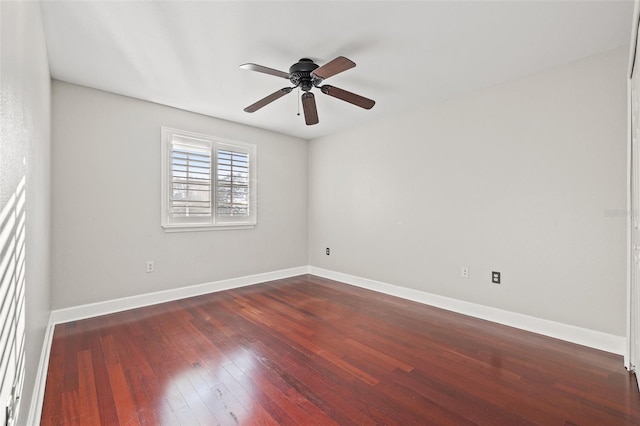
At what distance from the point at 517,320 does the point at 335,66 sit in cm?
285

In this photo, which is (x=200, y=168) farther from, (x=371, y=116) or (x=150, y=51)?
(x=371, y=116)

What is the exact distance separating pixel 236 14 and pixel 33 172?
1.59 m

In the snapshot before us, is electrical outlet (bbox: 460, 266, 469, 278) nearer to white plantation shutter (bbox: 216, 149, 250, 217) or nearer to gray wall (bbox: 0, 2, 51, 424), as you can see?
white plantation shutter (bbox: 216, 149, 250, 217)

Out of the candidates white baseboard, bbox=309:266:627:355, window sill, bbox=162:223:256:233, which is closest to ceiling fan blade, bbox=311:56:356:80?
window sill, bbox=162:223:256:233

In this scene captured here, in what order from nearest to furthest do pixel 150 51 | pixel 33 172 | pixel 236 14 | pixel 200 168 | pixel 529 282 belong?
pixel 33 172 → pixel 236 14 → pixel 150 51 → pixel 529 282 → pixel 200 168

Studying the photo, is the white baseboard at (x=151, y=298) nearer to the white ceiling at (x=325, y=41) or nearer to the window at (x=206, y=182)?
the window at (x=206, y=182)

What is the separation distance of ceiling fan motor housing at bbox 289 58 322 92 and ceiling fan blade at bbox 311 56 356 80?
0.25m

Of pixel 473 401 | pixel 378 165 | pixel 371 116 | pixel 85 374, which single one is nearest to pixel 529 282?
pixel 473 401

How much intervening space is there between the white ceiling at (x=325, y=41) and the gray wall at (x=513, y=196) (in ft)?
1.03

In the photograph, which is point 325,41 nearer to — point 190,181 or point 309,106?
point 309,106

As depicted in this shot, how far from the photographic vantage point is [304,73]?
243 cm

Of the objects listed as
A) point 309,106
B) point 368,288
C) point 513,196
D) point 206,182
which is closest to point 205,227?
point 206,182

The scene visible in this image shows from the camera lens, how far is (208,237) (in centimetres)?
395

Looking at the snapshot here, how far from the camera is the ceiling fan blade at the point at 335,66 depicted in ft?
6.46
